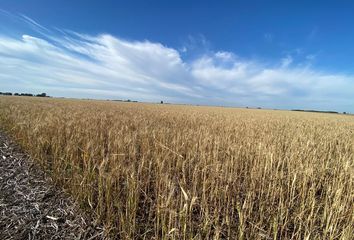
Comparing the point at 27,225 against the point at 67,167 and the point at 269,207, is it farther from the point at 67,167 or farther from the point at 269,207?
the point at 269,207

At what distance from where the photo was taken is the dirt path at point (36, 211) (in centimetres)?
217

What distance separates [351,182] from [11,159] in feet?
20.0

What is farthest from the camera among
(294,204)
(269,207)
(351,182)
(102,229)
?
(351,182)

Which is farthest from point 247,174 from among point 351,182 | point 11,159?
point 11,159

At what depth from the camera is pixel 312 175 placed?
343 centimetres

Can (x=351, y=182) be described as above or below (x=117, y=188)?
above

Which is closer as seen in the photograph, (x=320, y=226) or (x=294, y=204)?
(x=320, y=226)

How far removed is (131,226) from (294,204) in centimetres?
215

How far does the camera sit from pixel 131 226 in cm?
207

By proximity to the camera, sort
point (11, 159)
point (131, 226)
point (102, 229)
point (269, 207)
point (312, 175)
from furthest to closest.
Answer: point (11, 159) < point (312, 175) < point (269, 207) < point (102, 229) < point (131, 226)

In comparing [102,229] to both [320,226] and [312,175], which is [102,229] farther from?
[312,175]

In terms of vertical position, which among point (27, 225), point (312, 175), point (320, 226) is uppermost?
point (312, 175)

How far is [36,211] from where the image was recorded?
2551mm

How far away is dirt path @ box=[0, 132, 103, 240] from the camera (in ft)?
7.13
